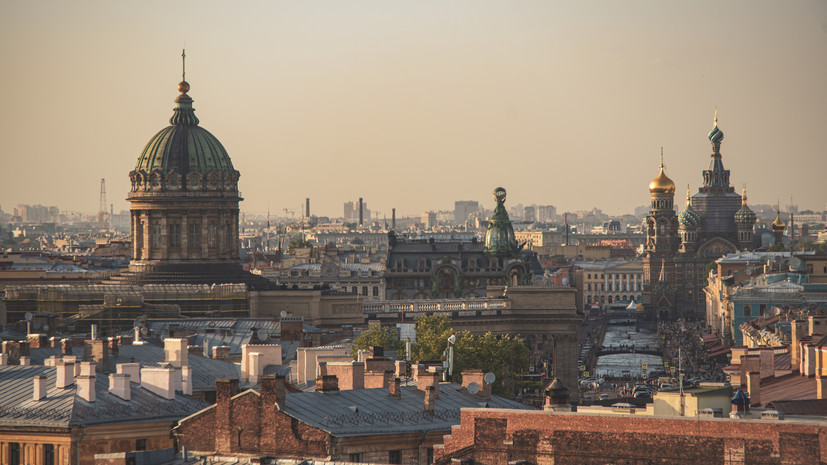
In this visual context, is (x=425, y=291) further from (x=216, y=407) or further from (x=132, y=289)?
(x=216, y=407)

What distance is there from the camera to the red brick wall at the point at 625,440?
35.1 metres

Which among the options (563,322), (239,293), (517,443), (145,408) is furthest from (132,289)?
(517,443)

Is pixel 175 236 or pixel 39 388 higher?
pixel 175 236

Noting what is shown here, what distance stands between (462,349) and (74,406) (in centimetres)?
3127

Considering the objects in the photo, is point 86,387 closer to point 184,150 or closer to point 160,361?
point 160,361

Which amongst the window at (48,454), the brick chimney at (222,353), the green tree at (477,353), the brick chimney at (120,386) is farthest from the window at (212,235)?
the window at (48,454)

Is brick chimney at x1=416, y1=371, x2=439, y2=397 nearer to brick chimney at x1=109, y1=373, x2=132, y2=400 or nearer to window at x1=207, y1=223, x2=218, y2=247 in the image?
brick chimney at x1=109, y1=373, x2=132, y2=400

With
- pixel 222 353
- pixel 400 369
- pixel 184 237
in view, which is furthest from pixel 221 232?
pixel 400 369

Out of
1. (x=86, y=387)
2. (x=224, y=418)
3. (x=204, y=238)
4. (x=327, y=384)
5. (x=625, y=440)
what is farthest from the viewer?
(x=204, y=238)

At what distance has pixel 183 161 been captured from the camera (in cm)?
12112

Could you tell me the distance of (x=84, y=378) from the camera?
4875 centimetres

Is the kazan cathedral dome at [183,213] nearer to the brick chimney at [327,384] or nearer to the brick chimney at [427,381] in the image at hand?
the brick chimney at [427,381]

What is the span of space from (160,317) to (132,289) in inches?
256

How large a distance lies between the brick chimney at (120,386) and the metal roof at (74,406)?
0.54ft
